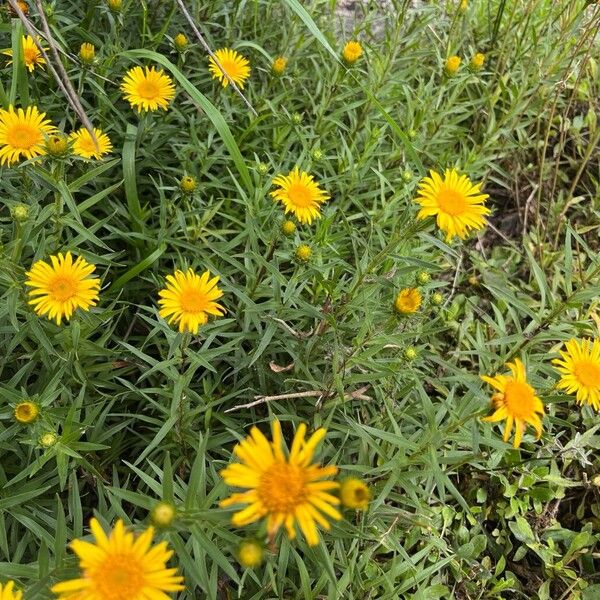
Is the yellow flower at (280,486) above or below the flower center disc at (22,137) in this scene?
below

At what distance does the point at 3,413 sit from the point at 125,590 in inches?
28.5

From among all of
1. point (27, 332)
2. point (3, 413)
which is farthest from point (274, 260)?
point (3, 413)

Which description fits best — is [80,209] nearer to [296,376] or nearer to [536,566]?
[296,376]

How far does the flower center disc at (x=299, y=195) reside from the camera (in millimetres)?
1857

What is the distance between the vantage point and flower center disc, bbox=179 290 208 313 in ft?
5.02

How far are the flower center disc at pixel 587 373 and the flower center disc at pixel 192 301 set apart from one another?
0.99 m

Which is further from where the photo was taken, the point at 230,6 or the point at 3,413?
the point at 230,6

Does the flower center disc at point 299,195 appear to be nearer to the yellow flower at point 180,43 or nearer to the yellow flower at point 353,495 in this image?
the yellow flower at point 180,43

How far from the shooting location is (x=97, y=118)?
7.52 feet

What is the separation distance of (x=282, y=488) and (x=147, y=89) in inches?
64.5

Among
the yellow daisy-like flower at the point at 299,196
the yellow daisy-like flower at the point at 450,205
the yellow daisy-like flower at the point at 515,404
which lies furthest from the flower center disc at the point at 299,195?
the yellow daisy-like flower at the point at 515,404

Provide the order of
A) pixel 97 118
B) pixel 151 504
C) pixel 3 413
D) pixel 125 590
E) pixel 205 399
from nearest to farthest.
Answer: pixel 125 590 < pixel 151 504 < pixel 3 413 < pixel 205 399 < pixel 97 118

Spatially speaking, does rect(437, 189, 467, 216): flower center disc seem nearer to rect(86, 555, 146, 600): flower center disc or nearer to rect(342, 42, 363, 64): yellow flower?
rect(342, 42, 363, 64): yellow flower

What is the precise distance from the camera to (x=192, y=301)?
154cm
